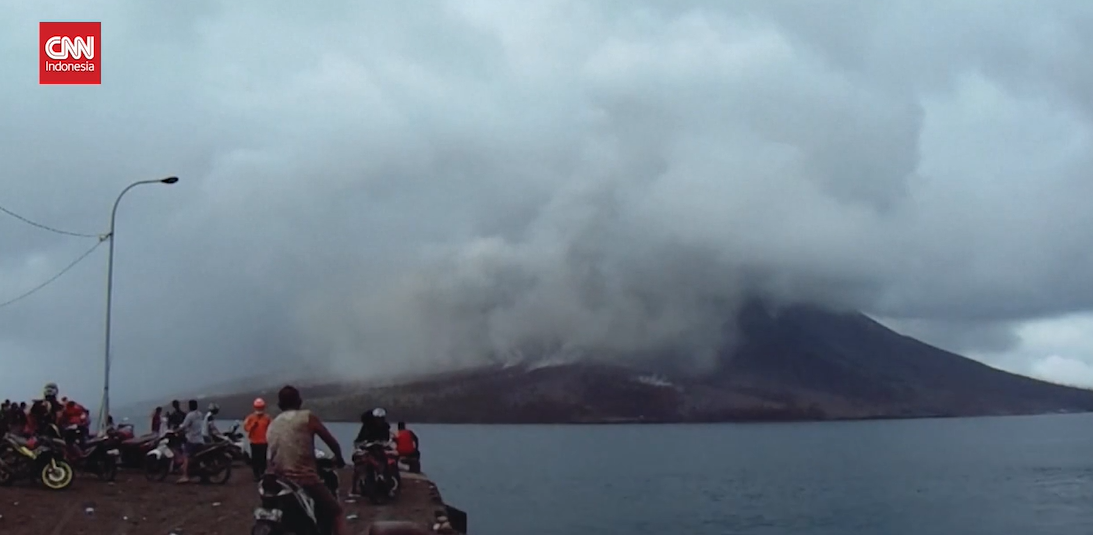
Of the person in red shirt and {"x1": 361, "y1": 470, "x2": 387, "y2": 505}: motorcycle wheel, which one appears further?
the person in red shirt

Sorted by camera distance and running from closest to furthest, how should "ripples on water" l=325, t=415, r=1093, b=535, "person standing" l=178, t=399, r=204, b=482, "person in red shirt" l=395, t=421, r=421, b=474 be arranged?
"person standing" l=178, t=399, r=204, b=482 → "person in red shirt" l=395, t=421, r=421, b=474 → "ripples on water" l=325, t=415, r=1093, b=535

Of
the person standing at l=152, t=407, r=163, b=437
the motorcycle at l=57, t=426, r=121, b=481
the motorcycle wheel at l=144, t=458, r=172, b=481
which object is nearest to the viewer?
the motorcycle at l=57, t=426, r=121, b=481

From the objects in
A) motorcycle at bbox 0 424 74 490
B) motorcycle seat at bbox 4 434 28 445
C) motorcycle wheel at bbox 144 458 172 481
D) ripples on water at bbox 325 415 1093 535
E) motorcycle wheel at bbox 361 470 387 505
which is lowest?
ripples on water at bbox 325 415 1093 535

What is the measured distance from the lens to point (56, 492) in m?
19.8

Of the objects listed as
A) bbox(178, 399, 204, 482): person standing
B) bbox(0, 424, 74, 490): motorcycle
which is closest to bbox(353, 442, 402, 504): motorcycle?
bbox(178, 399, 204, 482): person standing

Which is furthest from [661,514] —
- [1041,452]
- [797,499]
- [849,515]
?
[1041,452]

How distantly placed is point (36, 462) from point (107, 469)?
2633 mm

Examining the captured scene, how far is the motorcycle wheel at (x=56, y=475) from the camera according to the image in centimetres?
2011

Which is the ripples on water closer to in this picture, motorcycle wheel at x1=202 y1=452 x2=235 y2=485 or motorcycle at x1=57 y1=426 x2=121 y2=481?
motorcycle wheel at x1=202 y1=452 x2=235 y2=485

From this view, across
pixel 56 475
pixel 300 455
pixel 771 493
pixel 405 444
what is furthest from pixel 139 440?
pixel 771 493

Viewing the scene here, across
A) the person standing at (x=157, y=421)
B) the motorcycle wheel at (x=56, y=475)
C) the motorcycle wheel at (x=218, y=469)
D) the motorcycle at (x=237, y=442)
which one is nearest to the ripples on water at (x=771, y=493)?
the motorcycle at (x=237, y=442)

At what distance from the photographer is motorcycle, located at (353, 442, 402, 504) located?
20016 millimetres

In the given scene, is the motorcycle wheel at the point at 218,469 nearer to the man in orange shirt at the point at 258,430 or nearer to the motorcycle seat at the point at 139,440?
the man in orange shirt at the point at 258,430

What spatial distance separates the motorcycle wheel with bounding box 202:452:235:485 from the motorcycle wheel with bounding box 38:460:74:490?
11.0 ft
